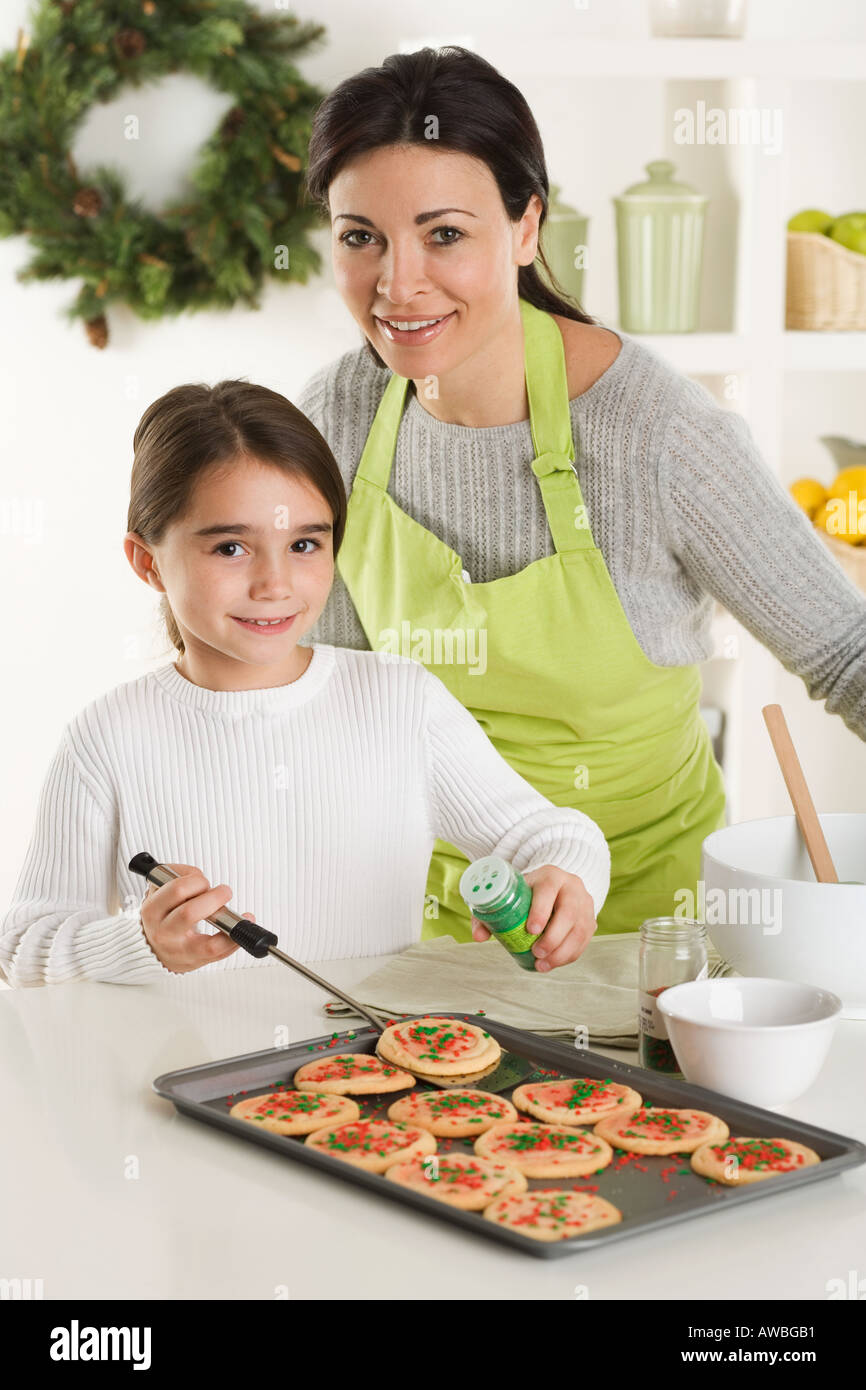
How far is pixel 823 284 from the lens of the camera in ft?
8.96

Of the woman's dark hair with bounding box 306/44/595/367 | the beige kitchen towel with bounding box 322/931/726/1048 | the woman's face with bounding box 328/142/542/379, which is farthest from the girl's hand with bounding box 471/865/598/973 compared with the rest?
the woman's dark hair with bounding box 306/44/595/367

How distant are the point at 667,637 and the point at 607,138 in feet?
5.03

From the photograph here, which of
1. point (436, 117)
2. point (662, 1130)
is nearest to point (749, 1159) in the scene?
point (662, 1130)

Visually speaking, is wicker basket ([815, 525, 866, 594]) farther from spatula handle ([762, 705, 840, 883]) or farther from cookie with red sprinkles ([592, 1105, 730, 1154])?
cookie with red sprinkles ([592, 1105, 730, 1154])

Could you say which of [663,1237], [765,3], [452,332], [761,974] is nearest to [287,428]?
[452,332]

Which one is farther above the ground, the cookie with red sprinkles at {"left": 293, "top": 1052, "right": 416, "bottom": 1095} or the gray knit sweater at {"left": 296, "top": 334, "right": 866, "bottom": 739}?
the gray knit sweater at {"left": 296, "top": 334, "right": 866, "bottom": 739}

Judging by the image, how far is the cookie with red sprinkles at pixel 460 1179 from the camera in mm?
841

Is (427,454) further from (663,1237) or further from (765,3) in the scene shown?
(765,3)

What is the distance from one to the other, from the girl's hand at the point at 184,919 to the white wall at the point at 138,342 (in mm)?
1778

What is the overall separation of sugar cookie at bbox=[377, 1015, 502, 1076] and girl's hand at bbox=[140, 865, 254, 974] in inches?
6.1

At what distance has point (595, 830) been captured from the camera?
1.47 meters

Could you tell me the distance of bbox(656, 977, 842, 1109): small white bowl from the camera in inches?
38.2

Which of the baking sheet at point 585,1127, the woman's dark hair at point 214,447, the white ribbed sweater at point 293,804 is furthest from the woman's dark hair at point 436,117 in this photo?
the baking sheet at point 585,1127
